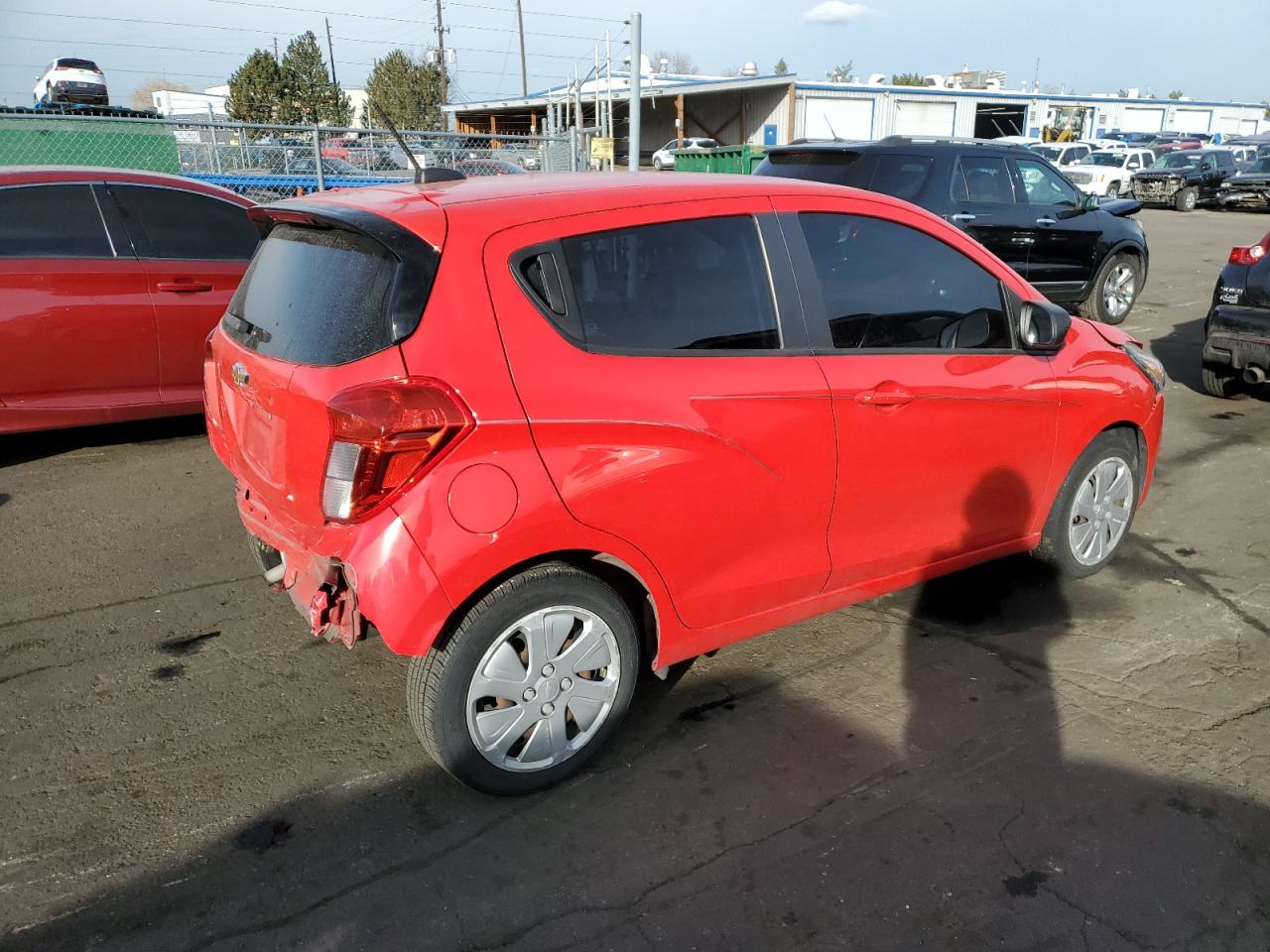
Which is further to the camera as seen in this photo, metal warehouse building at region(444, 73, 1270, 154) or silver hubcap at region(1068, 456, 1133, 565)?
metal warehouse building at region(444, 73, 1270, 154)

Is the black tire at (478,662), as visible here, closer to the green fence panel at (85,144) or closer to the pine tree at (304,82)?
the green fence panel at (85,144)

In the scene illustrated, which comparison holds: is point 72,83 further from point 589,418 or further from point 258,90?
point 589,418

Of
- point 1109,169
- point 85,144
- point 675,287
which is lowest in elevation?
point 1109,169

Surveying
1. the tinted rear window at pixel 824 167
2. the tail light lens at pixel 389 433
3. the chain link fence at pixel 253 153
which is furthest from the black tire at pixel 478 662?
the chain link fence at pixel 253 153

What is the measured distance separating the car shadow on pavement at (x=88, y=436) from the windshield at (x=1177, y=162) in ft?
105

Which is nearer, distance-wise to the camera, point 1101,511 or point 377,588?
point 377,588

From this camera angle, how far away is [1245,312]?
24.1ft

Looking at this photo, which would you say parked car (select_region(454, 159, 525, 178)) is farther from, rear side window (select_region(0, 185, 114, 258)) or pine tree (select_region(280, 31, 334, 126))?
pine tree (select_region(280, 31, 334, 126))

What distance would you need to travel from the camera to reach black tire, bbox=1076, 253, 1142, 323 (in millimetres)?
11102

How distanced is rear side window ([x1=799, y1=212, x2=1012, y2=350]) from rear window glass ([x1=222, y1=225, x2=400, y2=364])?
57.3 inches

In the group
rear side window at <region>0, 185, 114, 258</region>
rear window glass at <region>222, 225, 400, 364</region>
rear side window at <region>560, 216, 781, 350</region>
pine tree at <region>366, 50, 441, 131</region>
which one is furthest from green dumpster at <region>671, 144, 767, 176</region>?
pine tree at <region>366, 50, 441, 131</region>

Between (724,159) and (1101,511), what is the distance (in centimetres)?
1592

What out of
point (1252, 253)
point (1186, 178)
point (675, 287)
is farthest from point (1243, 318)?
point (1186, 178)

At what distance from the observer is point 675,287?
10.4 ft
